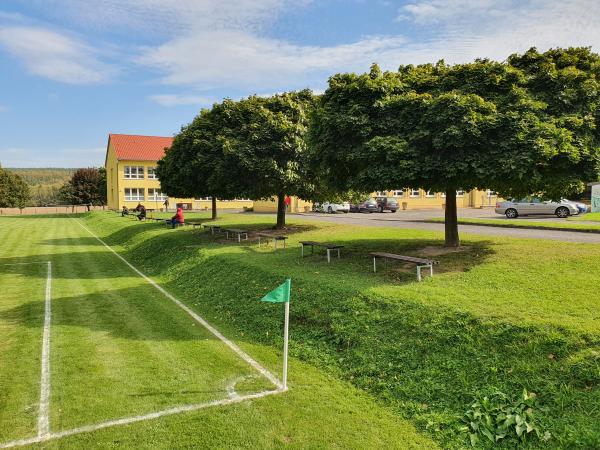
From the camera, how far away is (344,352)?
8211mm

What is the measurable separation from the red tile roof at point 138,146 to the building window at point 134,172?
4.76 feet

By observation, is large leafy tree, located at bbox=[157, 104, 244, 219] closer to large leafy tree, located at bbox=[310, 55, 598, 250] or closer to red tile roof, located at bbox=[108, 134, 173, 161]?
large leafy tree, located at bbox=[310, 55, 598, 250]

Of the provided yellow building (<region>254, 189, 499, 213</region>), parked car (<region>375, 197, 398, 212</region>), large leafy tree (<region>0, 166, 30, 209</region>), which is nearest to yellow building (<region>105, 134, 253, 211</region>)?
yellow building (<region>254, 189, 499, 213</region>)

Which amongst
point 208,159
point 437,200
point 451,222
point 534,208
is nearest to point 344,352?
point 451,222

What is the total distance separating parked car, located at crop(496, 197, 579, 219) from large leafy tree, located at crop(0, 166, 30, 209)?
85.8 m

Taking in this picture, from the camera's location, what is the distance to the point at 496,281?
9852 mm

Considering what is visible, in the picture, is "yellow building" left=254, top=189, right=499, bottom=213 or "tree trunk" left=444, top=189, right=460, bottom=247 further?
"yellow building" left=254, top=189, right=499, bottom=213

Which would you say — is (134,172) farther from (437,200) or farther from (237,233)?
(237,233)

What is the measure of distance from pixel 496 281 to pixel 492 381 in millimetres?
3932

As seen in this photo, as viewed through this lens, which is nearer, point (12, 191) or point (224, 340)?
point (224, 340)

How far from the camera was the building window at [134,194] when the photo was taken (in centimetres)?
6838

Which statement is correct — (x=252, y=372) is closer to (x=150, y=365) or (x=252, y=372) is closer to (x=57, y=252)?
(x=150, y=365)

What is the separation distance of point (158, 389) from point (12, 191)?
95.3 m

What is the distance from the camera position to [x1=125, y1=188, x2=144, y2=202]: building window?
6838 cm
